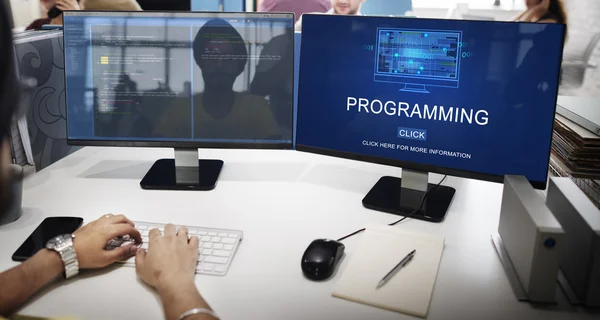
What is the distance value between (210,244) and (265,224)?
16cm

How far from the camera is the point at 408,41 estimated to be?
1.25 metres

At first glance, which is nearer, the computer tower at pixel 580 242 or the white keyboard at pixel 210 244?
the computer tower at pixel 580 242

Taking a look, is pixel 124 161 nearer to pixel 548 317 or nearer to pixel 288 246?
pixel 288 246

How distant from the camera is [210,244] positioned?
1141 millimetres

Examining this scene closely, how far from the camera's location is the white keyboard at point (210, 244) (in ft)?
3.52

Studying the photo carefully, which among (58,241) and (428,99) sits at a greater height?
(428,99)

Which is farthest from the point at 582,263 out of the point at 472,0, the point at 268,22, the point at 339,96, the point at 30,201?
the point at 472,0

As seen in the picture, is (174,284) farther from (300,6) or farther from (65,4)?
(65,4)

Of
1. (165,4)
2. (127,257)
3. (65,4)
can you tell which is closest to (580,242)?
(127,257)

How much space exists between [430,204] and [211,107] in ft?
2.09

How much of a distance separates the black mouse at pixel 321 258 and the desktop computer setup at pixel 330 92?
195 millimetres

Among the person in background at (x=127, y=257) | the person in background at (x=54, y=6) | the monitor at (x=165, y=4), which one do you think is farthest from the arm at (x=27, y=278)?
the person in background at (x=54, y=6)

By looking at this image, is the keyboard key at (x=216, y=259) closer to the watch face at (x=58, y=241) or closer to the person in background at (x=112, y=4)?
the watch face at (x=58, y=241)

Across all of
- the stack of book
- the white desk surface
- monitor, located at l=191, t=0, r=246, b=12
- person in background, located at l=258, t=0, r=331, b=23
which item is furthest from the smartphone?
monitor, located at l=191, t=0, r=246, b=12
